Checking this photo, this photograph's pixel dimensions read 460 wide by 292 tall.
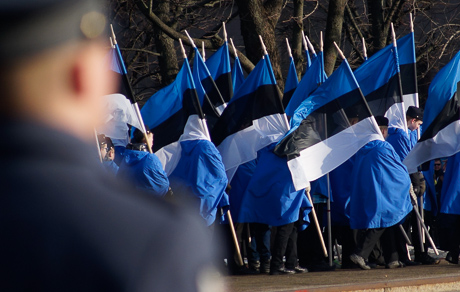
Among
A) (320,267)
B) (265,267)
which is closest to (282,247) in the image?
(265,267)

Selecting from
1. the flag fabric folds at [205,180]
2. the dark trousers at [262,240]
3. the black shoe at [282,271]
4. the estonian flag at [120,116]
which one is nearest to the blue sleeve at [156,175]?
the estonian flag at [120,116]

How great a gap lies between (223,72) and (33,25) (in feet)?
35.7

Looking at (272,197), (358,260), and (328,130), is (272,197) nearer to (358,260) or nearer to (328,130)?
(328,130)

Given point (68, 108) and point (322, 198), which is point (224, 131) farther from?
point (68, 108)

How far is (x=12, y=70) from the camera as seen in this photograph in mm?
1069

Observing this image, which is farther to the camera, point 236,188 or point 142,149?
point 236,188

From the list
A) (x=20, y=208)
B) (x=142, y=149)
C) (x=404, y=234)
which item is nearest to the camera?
(x=20, y=208)

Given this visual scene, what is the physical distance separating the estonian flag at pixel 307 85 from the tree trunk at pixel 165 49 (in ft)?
15.1

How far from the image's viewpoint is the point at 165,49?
1559 cm

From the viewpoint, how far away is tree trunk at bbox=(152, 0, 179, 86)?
50.1 ft

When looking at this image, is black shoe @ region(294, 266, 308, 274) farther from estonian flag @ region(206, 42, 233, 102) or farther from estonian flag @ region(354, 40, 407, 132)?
estonian flag @ region(206, 42, 233, 102)

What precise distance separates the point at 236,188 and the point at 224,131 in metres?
0.79

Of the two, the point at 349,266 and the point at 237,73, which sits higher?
the point at 237,73

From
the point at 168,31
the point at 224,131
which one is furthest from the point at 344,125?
the point at 168,31
